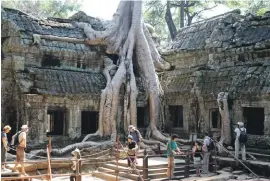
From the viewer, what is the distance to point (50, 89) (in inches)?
514

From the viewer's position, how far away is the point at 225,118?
1312 cm

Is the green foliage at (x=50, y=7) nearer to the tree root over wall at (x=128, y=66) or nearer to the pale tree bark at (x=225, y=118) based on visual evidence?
the tree root over wall at (x=128, y=66)

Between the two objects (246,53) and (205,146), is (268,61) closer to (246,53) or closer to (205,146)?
(246,53)

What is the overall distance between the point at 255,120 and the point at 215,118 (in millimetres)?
1648

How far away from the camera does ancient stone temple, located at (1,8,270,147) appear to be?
12.8 m

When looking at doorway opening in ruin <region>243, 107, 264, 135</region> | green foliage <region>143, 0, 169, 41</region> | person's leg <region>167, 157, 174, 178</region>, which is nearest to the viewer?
person's leg <region>167, 157, 174, 178</region>

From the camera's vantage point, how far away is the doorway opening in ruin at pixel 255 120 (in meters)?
13.5

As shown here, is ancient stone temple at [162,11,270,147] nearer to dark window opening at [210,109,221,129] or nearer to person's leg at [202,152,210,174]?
dark window opening at [210,109,221,129]

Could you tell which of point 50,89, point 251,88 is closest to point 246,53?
point 251,88

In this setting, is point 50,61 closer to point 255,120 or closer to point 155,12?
point 255,120

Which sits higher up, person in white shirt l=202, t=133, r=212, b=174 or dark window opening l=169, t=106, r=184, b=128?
dark window opening l=169, t=106, r=184, b=128

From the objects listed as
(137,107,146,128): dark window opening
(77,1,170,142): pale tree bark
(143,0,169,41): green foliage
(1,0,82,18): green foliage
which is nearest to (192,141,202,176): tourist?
(77,1,170,142): pale tree bark

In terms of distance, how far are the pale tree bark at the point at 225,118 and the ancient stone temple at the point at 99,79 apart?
0.06 metres

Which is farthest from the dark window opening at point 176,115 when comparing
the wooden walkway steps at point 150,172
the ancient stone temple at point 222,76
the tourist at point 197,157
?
the tourist at point 197,157
